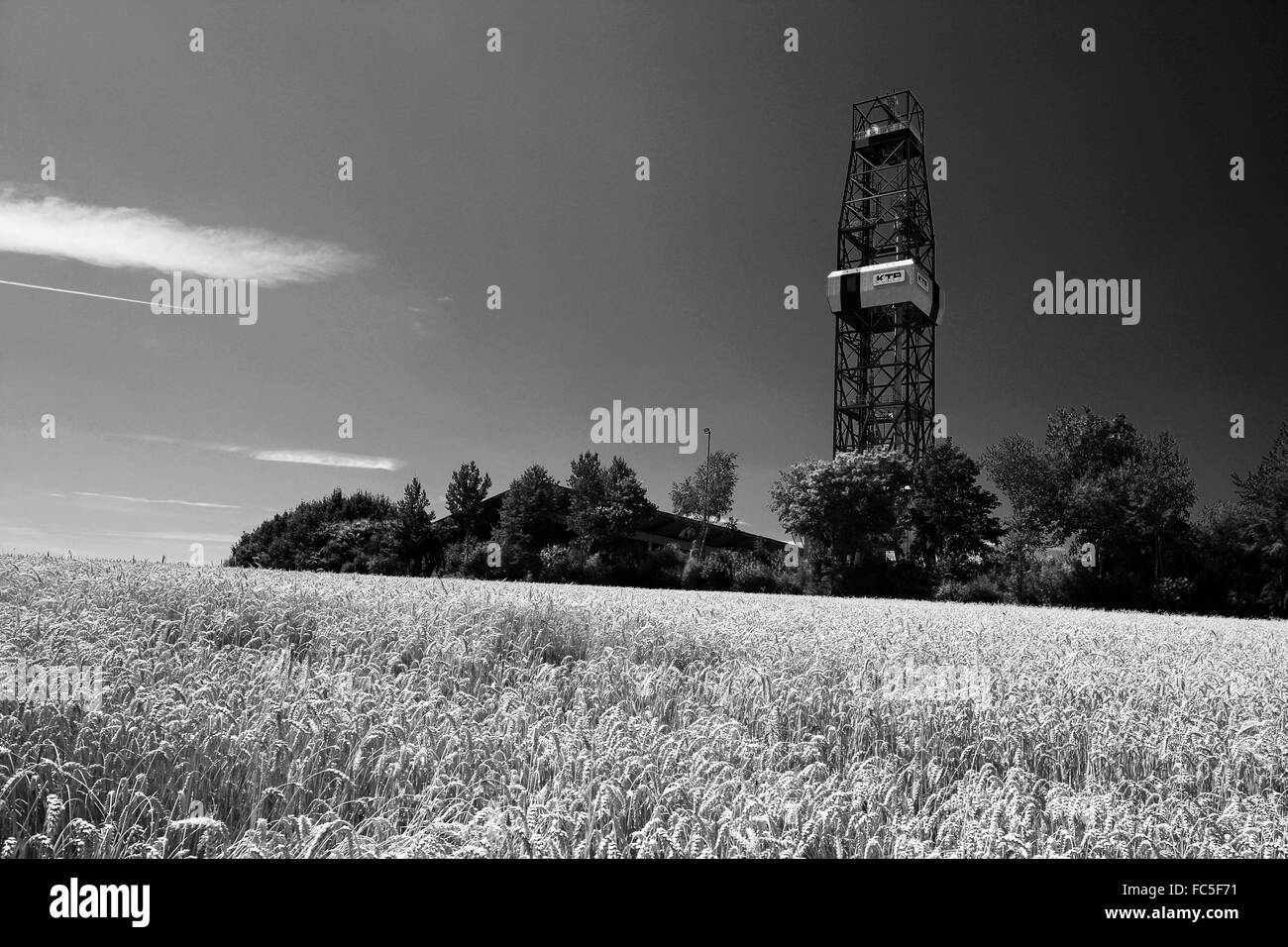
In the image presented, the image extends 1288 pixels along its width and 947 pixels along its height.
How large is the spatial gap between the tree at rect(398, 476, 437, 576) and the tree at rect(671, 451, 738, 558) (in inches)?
954

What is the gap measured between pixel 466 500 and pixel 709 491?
979 inches

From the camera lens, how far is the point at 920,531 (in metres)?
62.4

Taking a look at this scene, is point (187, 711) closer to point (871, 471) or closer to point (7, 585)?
point (7, 585)

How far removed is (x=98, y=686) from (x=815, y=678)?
6.85 m

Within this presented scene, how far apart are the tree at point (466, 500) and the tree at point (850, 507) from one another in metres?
31.3

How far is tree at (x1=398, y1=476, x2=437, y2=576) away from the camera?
69938 mm

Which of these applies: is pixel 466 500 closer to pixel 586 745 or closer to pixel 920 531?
pixel 920 531

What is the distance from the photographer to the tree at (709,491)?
7038 cm

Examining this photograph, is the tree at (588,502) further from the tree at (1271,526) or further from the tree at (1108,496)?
the tree at (1271,526)
